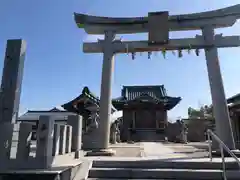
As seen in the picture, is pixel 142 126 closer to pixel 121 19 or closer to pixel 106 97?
pixel 106 97

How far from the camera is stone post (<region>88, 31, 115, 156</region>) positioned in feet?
25.6

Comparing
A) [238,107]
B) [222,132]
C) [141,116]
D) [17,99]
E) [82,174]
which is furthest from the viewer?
[141,116]

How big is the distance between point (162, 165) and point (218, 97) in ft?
13.2

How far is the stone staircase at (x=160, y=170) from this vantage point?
4.75 metres

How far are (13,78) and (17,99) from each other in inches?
24.5

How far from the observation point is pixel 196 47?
863 centimetres

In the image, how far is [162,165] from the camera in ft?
17.3

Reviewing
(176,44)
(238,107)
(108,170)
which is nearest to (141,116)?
(238,107)

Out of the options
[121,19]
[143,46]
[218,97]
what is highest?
[121,19]

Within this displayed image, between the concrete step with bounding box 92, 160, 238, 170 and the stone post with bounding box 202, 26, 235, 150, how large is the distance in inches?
95.1

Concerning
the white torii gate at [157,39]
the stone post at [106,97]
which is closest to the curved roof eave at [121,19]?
the white torii gate at [157,39]

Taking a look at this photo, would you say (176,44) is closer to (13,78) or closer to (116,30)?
(116,30)

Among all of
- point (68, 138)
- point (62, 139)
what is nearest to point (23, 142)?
point (62, 139)

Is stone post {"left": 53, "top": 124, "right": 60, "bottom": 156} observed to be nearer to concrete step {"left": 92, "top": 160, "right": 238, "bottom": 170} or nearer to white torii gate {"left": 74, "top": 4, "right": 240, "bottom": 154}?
concrete step {"left": 92, "top": 160, "right": 238, "bottom": 170}
